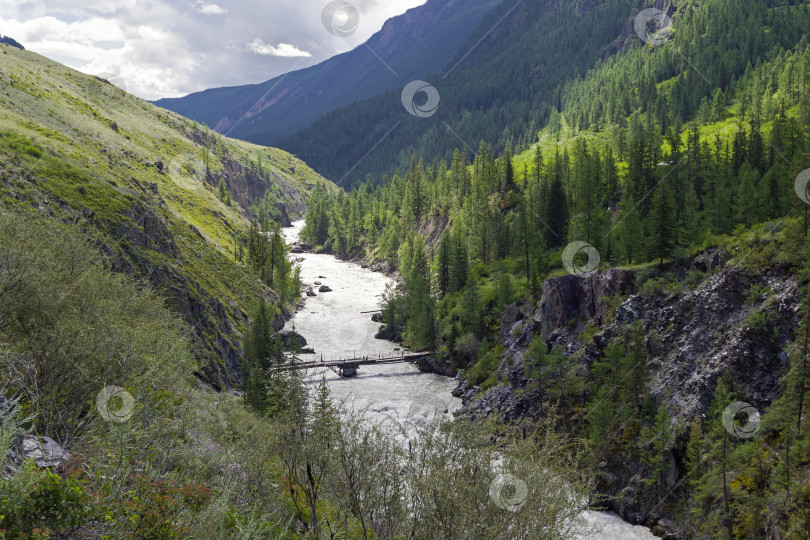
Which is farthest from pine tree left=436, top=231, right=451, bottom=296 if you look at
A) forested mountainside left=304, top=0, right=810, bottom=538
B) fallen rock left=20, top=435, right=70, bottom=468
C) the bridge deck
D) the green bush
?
the green bush

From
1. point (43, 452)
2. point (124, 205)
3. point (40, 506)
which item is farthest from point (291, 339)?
point (40, 506)

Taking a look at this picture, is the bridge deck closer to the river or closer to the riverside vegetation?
the river

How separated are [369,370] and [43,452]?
62.6 metres

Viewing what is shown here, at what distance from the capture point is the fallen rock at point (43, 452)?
32.9ft

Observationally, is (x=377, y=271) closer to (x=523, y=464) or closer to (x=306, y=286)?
(x=306, y=286)

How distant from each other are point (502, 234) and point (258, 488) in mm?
78446

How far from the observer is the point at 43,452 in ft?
33.0

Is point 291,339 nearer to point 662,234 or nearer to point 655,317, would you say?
point 655,317

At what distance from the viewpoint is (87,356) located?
56.0 feet

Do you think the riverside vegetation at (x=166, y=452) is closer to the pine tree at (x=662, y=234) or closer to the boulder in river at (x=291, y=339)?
the boulder in river at (x=291, y=339)

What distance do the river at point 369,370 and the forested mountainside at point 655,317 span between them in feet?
9.67

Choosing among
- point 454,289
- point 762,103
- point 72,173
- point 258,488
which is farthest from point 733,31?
point 258,488

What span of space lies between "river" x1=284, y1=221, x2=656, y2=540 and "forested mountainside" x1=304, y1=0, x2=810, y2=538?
295 centimetres

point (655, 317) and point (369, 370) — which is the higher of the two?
point (655, 317)
